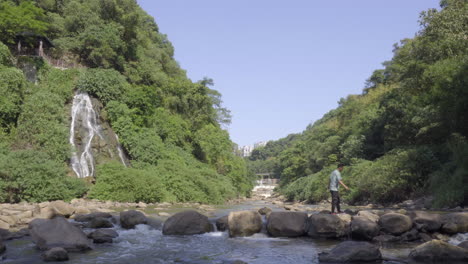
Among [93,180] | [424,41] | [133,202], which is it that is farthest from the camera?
[424,41]

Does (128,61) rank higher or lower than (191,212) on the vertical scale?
higher

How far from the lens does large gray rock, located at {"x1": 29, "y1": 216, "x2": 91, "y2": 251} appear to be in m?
8.52

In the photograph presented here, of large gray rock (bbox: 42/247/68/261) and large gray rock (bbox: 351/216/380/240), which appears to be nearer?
large gray rock (bbox: 42/247/68/261)

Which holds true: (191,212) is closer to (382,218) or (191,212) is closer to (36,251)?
(36,251)

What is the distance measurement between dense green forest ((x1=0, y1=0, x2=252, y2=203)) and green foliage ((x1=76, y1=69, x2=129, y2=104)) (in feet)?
0.27

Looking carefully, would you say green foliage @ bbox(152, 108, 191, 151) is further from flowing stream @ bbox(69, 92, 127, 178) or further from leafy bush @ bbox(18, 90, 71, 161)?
leafy bush @ bbox(18, 90, 71, 161)

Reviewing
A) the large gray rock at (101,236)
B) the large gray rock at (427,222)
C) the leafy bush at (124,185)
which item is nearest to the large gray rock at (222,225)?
the large gray rock at (101,236)

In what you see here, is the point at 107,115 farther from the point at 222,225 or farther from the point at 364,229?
the point at 364,229

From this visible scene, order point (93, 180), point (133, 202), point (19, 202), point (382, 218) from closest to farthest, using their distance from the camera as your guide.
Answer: point (382, 218), point (19, 202), point (133, 202), point (93, 180)

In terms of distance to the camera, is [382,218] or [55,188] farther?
[55,188]

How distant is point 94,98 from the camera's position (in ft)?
96.8

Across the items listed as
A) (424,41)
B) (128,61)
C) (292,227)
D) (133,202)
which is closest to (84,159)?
(133,202)

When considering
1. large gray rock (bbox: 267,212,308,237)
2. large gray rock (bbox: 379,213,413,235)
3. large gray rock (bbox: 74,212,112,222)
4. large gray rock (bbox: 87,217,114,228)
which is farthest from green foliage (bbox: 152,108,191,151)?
large gray rock (bbox: 379,213,413,235)

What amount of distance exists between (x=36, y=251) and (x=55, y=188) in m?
11.9
